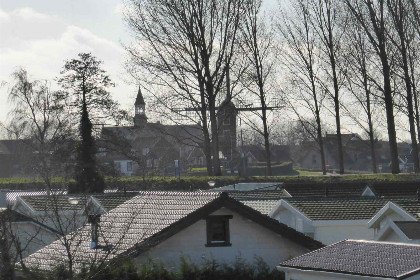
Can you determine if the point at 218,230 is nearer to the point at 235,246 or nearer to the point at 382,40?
the point at 235,246

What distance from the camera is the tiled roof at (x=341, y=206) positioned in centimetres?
2990

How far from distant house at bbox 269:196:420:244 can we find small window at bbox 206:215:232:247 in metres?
7.96

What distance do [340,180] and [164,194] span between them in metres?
23.0

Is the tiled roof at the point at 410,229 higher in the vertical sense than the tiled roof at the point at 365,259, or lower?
higher

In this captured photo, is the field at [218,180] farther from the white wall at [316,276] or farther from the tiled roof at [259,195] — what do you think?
the white wall at [316,276]

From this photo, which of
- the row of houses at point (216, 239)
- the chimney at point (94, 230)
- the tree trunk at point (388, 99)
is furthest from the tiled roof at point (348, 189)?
the chimney at point (94, 230)

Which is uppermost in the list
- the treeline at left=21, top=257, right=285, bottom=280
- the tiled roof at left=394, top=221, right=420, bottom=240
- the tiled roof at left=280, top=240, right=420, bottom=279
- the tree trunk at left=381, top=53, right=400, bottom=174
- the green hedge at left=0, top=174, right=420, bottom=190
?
the tree trunk at left=381, top=53, right=400, bottom=174

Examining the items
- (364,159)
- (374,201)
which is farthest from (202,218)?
(364,159)

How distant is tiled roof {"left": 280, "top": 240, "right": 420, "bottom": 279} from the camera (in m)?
15.4

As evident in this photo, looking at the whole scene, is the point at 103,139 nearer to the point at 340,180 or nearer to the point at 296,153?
the point at 340,180

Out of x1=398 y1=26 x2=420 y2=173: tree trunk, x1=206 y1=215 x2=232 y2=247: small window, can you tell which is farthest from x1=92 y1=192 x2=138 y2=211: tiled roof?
x1=398 y1=26 x2=420 y2=173: tree trunk

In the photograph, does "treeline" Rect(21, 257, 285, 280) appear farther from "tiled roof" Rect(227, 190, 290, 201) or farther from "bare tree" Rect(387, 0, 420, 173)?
"bare tree" Rect(387, 0, 420, 173)

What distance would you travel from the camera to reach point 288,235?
73.3 ft

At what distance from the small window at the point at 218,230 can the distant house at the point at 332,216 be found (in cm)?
796
